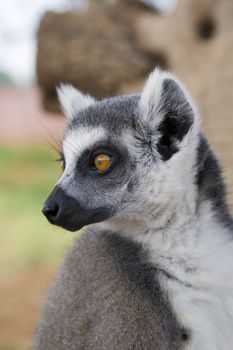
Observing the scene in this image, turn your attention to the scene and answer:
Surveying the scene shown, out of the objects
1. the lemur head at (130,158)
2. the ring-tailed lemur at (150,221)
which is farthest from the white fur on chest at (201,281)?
the lemur head at (130,158)

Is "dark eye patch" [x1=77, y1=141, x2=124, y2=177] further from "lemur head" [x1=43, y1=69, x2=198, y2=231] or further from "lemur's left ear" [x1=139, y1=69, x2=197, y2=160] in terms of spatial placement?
"lemur's left ear" [x1=139, y1=69, x2=197, y2=160]

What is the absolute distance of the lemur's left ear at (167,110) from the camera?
124 inches

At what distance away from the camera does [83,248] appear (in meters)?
3.51

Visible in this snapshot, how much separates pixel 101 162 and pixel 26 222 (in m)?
8.94

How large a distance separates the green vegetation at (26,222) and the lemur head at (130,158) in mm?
3353

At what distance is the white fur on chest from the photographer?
303cm

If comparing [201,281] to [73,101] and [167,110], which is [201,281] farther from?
[73,101]

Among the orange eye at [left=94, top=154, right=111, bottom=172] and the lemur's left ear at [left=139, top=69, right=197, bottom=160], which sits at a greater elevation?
the lemur's left ear at [left=139, top=69, right=197, bottom=160]

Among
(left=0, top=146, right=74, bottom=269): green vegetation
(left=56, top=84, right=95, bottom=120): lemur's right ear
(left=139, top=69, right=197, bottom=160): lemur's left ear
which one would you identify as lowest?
(left=0, top=146, right=74, bottom=269): green vegetation

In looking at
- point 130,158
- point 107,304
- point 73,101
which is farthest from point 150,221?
point 73,101

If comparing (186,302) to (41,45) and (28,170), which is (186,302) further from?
(28,170)

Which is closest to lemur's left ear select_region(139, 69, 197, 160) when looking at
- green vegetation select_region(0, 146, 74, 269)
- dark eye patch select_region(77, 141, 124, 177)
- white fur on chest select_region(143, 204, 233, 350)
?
dark eye patch select_region(77, 141, 124, 177)

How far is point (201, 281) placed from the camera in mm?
3061

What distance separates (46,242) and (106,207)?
8091mm
